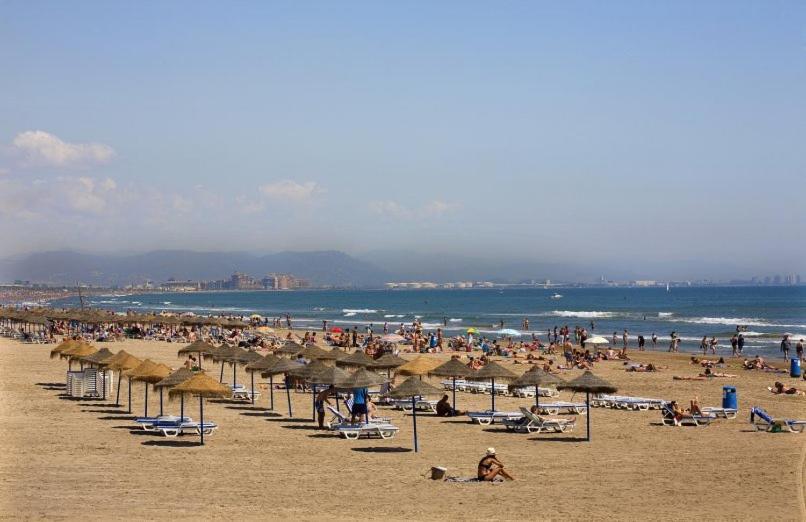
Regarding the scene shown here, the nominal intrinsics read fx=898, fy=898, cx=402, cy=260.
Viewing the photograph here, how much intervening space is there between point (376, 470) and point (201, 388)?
372 centimetres

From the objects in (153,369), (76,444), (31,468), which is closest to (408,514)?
(31,468)

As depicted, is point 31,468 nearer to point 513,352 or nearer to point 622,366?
point 622,366

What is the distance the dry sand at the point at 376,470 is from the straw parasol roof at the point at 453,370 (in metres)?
1.06

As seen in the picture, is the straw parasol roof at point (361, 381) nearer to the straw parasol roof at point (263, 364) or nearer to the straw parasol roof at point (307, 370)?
the straw parasol roof at point (307, 370)

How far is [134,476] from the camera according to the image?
1320 cm

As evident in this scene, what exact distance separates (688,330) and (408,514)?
56830 mm

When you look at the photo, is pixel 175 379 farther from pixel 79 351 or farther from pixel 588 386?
pixel 588 386

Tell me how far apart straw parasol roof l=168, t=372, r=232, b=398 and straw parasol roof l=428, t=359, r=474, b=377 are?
18.8ft

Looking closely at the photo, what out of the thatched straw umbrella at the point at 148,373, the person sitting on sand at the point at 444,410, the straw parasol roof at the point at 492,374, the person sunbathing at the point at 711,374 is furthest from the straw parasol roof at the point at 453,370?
the person sunbathing at the point at 711,374

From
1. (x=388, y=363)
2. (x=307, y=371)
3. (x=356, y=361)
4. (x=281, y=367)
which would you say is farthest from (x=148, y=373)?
(x=388, y=363)

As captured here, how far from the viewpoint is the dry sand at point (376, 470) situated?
37.4 ft

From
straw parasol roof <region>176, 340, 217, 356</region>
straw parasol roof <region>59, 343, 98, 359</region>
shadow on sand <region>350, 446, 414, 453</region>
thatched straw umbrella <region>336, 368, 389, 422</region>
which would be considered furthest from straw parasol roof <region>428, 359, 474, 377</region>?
straw parasol roof <region>59, 343, 98, 359</region>

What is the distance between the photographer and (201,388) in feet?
52.0

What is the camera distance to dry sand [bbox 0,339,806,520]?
37.4 feet
